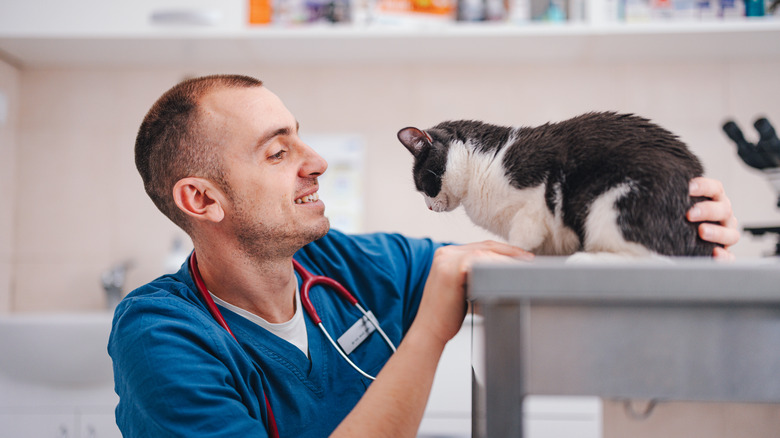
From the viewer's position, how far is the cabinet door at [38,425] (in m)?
1.51

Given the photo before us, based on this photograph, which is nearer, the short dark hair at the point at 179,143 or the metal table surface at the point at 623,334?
the metal table surface at the point at 623,334

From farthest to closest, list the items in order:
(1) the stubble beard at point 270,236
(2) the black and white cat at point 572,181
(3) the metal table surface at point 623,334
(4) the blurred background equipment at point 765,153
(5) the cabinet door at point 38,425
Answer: (5) the cabinet door at point 38,425
(4) the blurred background equipment at point 765,153
(1) the stubble beard at point 270,236
(2) the black and white cat at point 572,181
(3) the metal table surface at point 623,334

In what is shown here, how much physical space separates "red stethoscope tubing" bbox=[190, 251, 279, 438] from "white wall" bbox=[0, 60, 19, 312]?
1653mm

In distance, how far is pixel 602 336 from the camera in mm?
404

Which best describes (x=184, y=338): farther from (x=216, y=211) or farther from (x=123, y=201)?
(x=123, y=201)

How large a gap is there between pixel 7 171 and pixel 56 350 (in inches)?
38.0

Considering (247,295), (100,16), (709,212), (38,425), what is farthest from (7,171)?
(709,212)

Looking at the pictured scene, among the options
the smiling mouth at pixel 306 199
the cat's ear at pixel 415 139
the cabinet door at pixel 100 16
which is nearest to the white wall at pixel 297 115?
the cabinet door at pixel 100 16

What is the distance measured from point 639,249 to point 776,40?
1.78m

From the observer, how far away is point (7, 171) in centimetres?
219

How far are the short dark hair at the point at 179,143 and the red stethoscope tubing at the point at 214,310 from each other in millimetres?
82

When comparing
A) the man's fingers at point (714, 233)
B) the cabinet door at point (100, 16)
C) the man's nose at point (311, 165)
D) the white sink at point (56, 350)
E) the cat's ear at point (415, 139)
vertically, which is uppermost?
the cabinet door at point (100, 16)

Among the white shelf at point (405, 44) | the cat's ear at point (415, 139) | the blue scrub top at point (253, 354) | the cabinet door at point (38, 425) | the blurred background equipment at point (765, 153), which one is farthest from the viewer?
the white shelf at point (405, 44)

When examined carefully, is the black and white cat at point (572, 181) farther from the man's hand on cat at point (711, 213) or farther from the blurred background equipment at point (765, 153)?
the blurred background equipment at point (765, 153)
